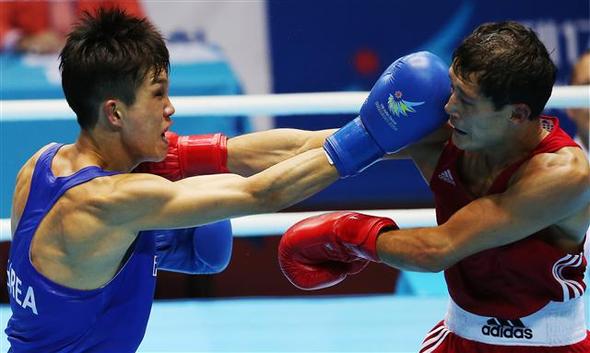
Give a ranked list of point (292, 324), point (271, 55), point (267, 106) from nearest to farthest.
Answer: point (267, 106) → point (292, 324) → point (271, 55)

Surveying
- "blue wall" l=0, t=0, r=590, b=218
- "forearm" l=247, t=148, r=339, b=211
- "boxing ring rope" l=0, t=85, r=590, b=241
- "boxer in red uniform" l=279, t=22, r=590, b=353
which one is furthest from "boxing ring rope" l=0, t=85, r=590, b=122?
"blue wall" l=0, t=0, r=590, b=218

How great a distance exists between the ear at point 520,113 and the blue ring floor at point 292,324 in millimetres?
1451

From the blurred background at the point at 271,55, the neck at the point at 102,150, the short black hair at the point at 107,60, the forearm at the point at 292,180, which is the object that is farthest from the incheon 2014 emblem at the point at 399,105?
the blurred background at the point at 271,55

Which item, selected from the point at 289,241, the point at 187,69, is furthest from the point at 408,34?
the point at 289,241

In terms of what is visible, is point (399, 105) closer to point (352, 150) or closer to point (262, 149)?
point (352, 150)

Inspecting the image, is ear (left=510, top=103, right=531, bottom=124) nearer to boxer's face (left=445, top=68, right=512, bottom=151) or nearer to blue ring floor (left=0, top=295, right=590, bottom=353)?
boxer's face (left=445, top=68, right=512, bottom=151)

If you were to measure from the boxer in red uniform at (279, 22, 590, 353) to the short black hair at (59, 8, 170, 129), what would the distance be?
23.8 inches

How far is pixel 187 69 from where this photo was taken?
538cm

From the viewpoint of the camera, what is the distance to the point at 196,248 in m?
3.01

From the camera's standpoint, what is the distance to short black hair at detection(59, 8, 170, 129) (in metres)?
→ 2.53

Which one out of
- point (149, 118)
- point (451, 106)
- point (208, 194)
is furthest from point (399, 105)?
point (149, 118)

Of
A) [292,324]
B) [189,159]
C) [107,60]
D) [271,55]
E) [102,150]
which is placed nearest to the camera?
[107,60]

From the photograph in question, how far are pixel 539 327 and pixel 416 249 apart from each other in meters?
0.37

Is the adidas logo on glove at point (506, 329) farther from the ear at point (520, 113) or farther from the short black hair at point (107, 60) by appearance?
the short black hair at point (107, 60)
